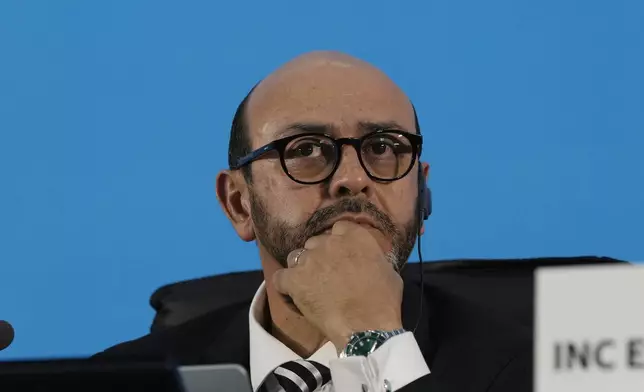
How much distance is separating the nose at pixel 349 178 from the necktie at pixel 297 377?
28cm

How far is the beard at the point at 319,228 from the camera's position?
1.60m

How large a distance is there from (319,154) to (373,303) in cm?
30

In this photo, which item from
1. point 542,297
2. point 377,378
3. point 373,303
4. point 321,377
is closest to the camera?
point 542,297

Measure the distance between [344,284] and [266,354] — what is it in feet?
0.86

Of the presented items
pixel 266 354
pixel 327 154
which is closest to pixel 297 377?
pixel 266 354

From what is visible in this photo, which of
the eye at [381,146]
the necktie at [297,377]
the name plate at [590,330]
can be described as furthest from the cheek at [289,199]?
the name plate at [590,330]

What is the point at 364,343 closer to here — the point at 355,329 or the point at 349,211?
the point at 355,329

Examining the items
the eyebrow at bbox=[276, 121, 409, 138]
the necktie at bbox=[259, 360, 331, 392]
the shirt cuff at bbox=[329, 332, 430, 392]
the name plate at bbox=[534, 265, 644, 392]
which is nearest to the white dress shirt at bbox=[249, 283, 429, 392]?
the shirt cuff at bbox=[329, 332, 430, 392]

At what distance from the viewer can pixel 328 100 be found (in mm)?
1678

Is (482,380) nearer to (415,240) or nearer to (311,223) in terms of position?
(415,240)

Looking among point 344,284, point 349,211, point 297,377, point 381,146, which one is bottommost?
point 297,377

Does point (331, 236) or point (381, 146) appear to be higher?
point (381, 146)

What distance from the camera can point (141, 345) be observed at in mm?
1874

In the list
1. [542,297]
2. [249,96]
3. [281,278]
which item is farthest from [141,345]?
[542,297]
